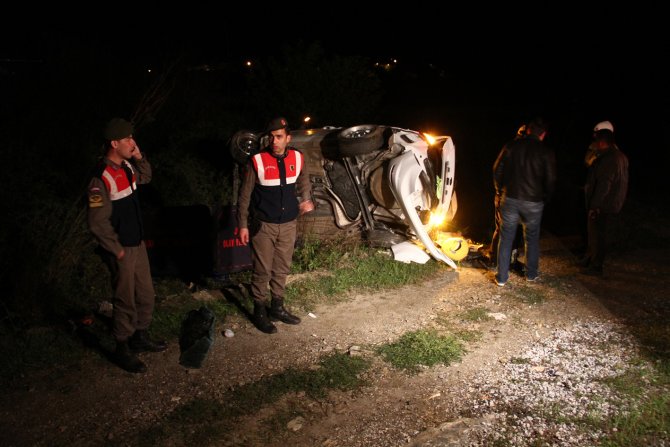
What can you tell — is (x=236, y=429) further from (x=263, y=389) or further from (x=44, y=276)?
(x=44, y=276)

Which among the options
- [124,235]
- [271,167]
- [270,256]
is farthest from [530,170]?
[124,235]

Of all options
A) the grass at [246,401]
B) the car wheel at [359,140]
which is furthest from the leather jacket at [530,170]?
the grass at [246,401]

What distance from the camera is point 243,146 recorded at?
721 centimetres

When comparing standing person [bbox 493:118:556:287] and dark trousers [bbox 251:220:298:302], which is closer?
dark trousers [bbox 251:220:298:302]

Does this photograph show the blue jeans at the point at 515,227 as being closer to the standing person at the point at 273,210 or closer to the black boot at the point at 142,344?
the standing person at the point at 273,210

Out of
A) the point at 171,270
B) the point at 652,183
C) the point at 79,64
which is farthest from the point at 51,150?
the point at 652,183

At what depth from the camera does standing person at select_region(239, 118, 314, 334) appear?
15.8ft

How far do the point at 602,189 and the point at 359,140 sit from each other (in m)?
3.05

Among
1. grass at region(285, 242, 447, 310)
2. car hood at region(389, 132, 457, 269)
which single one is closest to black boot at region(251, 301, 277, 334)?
grass at region(285, 242, 447, 310)

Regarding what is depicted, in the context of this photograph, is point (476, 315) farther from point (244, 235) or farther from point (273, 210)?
point (244, 235)

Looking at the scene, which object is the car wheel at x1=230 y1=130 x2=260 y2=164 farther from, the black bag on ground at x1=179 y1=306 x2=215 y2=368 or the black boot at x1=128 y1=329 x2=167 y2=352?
the black boot at x1=128 y1=329 x2=167 y2=352

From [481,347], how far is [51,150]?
6.74 m

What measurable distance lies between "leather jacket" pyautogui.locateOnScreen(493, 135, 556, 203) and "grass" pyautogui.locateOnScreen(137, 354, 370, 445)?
280cm

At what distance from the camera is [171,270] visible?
20.6 ft
